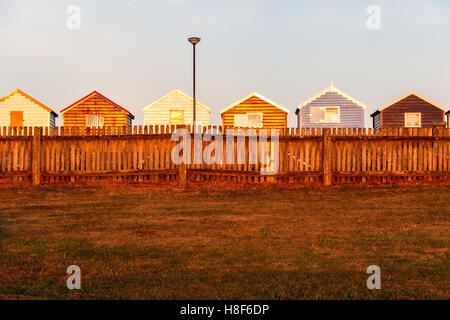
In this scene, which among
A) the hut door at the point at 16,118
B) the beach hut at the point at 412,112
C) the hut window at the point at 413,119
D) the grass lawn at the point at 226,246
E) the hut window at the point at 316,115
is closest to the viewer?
the grass lawn at the point at 226,246

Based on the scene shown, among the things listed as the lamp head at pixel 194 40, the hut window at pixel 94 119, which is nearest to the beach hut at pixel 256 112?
the hut window at pixel 94 119

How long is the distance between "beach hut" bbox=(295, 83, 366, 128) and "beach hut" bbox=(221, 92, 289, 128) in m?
2.16

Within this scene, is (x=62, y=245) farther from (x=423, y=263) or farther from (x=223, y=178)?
(x=223, y=178)

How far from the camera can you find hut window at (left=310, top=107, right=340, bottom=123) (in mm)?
40031

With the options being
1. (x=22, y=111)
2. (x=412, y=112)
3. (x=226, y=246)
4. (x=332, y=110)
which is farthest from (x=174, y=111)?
(x=226, y=246)

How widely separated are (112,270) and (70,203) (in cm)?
749

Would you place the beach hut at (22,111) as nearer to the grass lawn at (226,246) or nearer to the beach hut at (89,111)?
the beach hut at (89,111)

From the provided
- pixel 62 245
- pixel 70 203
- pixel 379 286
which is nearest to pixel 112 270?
pixel 62 245

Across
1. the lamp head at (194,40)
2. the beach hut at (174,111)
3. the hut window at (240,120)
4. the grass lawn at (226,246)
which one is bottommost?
the grass lawn at (226,246)

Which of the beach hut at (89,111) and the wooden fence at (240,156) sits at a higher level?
the beach hut at (89,111)

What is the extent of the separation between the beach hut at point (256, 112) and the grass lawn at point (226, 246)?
2486cm

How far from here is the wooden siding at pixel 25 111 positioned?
4184 centimetres

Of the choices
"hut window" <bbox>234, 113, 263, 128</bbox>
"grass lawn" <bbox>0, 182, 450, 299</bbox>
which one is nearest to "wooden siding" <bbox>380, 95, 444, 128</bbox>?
"hut window" <bbox>234, 113, 263, 128</bbox>

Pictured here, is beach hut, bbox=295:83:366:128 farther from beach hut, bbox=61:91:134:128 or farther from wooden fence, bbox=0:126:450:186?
wooden fence, bbox=0:126:450:186
